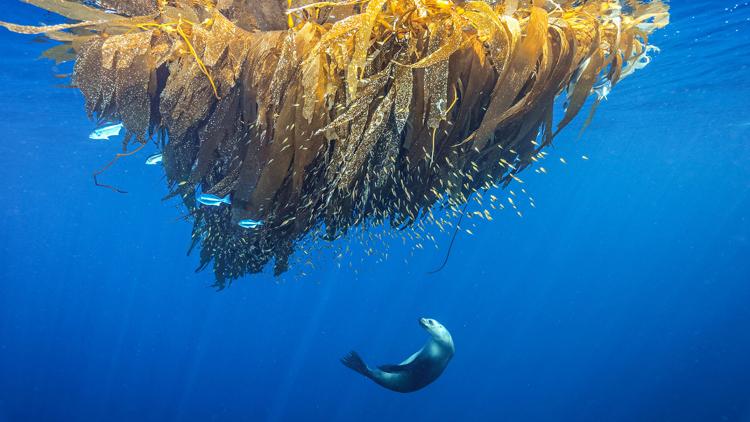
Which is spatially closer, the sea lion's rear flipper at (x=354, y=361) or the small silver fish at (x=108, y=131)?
the small silver fish at (x=108, y=131)

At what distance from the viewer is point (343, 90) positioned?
2.51m

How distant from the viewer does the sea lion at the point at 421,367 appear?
21.9 feet

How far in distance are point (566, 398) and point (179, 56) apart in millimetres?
A: 36876

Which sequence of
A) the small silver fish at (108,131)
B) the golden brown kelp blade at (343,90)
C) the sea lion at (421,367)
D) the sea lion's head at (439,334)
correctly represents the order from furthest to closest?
the sea lion's head at (439,334)
the sea lion at (421,367)
the small silver fish at (108,131)
the golden brown kelp blade at (343,90)

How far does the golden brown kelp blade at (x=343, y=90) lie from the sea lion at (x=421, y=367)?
12.3 ft

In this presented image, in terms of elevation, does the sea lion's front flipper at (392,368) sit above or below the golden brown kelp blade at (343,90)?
below

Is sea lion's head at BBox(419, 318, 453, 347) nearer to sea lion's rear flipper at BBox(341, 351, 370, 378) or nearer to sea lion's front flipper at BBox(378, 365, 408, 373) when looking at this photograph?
sea lion's front flipper at BBox(378, 365, 408, 373)

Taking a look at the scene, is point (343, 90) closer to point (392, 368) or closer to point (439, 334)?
point (439, 334)

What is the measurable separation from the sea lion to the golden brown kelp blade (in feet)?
12.3

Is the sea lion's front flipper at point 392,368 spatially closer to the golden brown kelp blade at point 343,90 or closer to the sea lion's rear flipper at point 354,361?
the sea lion's rear flipper at point 354,361

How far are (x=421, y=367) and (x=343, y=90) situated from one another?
17.6ft

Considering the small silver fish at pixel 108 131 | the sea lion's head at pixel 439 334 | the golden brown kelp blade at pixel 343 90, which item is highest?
the golden brown kelp blade at pixel 343 90

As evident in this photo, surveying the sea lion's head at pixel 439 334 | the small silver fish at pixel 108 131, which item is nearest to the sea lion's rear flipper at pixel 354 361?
the sea lion's head at pixel 439 334

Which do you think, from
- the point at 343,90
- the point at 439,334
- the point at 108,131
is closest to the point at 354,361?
the point at 439,334
